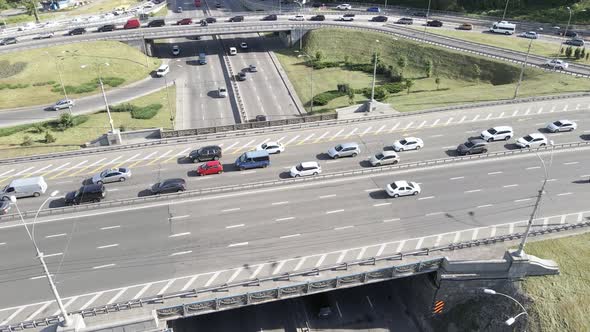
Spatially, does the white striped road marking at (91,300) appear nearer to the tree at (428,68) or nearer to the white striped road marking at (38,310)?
the white striped road marking at (38,310)

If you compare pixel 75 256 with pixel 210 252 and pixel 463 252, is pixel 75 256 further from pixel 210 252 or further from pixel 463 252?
pixel 463 252

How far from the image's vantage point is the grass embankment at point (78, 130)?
57656mm

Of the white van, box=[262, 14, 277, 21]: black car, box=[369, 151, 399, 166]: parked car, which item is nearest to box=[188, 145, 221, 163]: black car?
the white van

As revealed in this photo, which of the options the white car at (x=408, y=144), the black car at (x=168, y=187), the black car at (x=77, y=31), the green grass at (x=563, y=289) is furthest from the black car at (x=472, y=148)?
the black car at (x=77, y=31)

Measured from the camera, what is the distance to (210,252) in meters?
36.6

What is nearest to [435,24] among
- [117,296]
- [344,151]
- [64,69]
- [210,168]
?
[344,151]

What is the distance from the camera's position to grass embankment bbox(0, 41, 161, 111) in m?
81.7

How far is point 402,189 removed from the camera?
143 feet

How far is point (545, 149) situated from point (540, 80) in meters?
29.5

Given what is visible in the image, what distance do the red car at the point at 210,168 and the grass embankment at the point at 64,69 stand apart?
43.8 metres

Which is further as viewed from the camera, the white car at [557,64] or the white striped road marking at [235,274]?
the white car at [557,64]

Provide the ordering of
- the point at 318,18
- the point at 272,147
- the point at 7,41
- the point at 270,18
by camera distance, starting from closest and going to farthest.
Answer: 1. the point at 272,147
2. the point at 7,41
3. the point at 318,18
4. the point at 270,18

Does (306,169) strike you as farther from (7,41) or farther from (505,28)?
(7,41)

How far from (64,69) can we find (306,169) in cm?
7010
